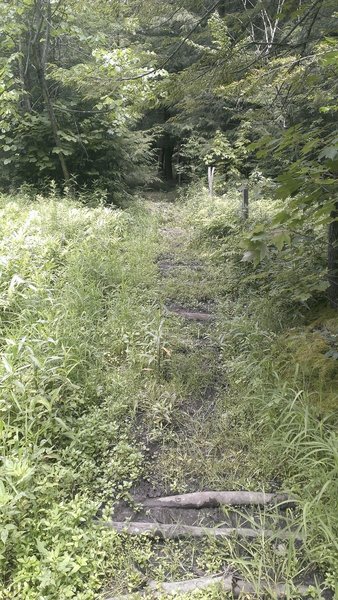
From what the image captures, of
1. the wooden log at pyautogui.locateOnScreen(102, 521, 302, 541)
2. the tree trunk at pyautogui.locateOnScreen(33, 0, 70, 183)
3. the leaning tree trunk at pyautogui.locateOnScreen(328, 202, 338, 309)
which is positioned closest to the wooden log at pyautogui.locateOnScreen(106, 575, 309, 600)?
the wooden log at pyautogui.locateOnScreen(102, 521, 302, 541)

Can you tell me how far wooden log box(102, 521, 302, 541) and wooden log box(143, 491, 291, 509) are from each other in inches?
5.5

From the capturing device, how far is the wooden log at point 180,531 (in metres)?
1.92

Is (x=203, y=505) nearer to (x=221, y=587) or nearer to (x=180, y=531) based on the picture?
(x=180, y=531)

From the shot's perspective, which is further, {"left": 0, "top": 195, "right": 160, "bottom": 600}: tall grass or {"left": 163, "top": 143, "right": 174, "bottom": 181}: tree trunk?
{"left": 163, "top": 143, "right": 174, "bottom": 181}: tree trunk

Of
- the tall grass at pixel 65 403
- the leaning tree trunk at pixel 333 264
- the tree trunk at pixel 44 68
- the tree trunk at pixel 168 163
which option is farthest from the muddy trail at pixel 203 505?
the tree trunk at pixel 168 163

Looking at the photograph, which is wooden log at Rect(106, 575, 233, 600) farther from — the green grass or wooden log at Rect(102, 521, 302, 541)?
wooden log at Rect(102, 521, 302, 541)

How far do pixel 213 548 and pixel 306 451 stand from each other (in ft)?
2.54

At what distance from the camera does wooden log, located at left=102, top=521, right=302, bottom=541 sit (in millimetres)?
1925

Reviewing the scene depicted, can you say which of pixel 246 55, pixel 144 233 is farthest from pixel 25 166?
pixel 246 55

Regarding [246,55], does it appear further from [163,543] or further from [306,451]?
[163,543]

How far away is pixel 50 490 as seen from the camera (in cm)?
206

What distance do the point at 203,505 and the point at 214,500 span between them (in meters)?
0.07

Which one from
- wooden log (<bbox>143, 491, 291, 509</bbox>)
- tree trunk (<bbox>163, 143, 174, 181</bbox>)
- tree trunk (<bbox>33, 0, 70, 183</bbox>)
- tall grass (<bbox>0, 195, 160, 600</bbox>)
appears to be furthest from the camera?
tree trunk (<bbox>163, 143, 174, 181</bbox>)

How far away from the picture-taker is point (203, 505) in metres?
2.16
